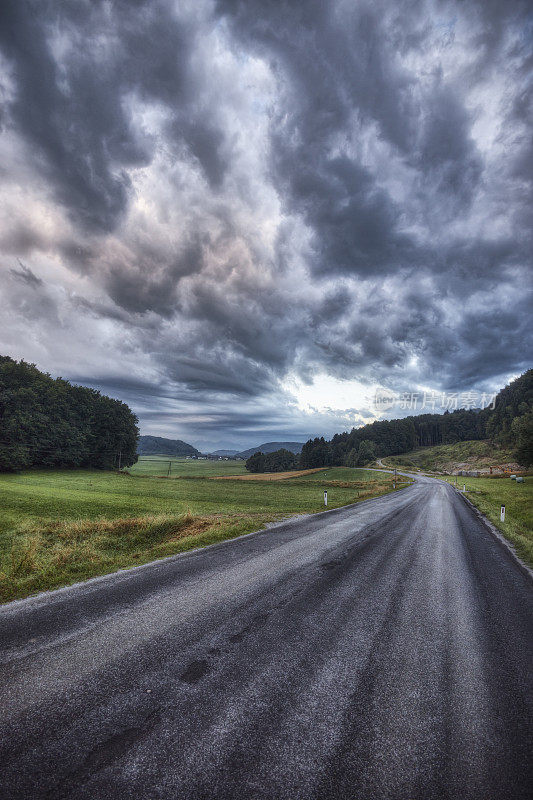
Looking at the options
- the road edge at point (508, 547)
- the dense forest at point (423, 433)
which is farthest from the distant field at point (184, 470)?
the road edge at point (508, 547)

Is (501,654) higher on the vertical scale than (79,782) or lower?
lower

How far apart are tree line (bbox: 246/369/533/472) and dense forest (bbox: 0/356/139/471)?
68987 mm

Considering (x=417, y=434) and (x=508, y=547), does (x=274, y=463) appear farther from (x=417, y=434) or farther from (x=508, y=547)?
(x=508, y=547)

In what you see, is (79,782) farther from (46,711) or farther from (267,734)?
(267,734)

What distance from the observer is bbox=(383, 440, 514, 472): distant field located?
90750 mm

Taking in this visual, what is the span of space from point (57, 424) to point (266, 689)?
2537 inches

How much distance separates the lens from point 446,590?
744 cm

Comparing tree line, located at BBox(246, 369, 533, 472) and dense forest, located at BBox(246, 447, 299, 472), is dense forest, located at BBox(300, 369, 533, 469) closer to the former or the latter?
tree line, located at BBox(246, 369, 533, 472)

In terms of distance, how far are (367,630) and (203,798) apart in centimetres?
375

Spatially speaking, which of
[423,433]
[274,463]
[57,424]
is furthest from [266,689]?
[423,433]

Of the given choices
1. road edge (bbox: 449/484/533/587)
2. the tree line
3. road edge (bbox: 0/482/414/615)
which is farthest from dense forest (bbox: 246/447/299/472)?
road edge (bbox: 0/482/414/615)

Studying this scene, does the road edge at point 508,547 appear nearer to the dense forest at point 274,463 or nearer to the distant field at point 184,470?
the distant field at point 184,470

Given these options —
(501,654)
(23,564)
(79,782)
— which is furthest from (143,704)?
(23,564)

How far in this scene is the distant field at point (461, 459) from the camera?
298ft
